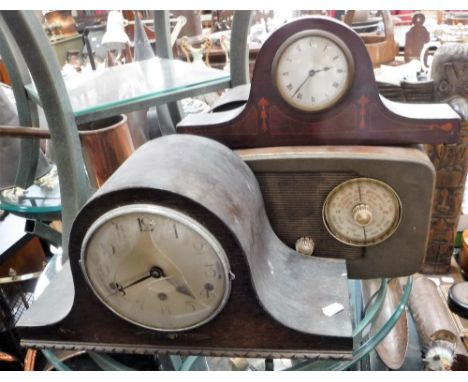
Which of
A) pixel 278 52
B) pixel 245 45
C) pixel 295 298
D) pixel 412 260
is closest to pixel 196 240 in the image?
pixel 295 298

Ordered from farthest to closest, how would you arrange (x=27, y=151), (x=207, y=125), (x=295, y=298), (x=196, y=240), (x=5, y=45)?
1. (x=27, y=151)
2. (x=5, y=45)
3. (x=207, y=125)
4. (x=295, y=298)
5. (x=196, y=240)

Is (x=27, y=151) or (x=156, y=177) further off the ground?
(x=156, y=177)

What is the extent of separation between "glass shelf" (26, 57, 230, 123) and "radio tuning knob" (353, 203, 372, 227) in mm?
467

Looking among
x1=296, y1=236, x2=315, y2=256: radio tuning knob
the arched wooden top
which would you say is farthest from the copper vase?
x1=296, y1=236, x2=315, y2=256: radio tuning knob

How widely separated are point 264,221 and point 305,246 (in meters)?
0.11

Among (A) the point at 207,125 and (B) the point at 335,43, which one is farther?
(A) the point at 207,125

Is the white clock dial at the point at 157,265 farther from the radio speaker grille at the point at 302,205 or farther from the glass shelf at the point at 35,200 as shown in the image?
the glass shelf at the point at 35,200

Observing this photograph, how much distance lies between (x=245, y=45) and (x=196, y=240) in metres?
0.69

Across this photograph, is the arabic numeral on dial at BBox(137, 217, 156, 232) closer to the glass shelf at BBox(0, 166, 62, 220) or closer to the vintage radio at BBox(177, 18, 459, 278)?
the vintage radio at BBox(177, 18, 459, 278)

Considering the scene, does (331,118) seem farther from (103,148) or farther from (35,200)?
(35,200)

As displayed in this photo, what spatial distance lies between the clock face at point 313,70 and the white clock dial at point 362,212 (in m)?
0.18

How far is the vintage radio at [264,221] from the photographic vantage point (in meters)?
0.62
